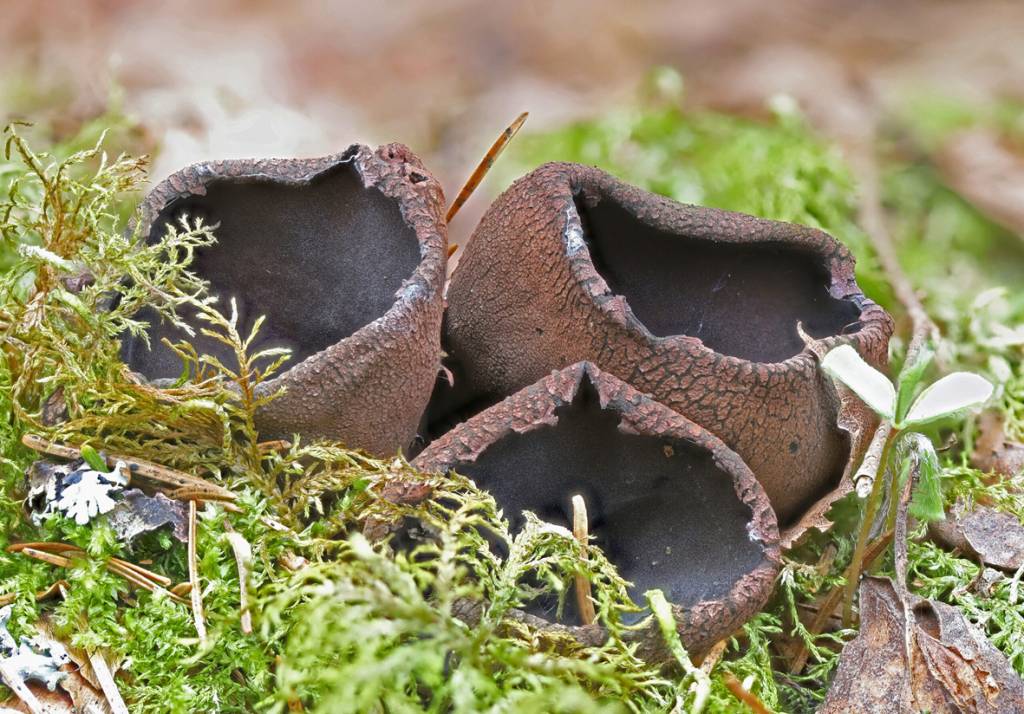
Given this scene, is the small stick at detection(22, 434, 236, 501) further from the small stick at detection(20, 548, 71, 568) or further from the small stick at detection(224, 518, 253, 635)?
the small stick at detection(20, 548, 71, 568)

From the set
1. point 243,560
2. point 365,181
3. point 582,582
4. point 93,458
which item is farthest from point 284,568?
point 365,181

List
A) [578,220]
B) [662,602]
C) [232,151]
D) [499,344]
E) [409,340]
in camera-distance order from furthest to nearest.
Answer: [232,151] → [499,344] → [578,220] → [409,340] → [662,602]

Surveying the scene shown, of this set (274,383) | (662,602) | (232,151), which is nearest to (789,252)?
(662,602)

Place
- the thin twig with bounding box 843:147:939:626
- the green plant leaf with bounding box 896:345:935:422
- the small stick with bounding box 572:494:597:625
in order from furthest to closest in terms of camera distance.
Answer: the thin twig with bounding box 843:147:939:626, the small stick with bounding box 572:494:597:625, the green plant leaf with bounding box 896:345:935:422

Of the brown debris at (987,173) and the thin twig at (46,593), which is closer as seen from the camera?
the thin twig at (46,593)

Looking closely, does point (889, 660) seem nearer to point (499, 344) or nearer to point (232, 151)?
point (499, 344)

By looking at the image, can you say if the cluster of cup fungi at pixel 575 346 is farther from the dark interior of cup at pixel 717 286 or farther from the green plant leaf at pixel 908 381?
the green plant leaf at pixel 908 381

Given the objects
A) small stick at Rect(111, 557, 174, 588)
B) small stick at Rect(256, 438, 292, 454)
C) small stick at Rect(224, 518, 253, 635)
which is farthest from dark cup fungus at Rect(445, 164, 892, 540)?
small stick at Rect(111, 557, 174, 588)

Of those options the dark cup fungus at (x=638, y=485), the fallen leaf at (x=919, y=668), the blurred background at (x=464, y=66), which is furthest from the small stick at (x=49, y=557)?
the blurred background at (x=464, y=66)
